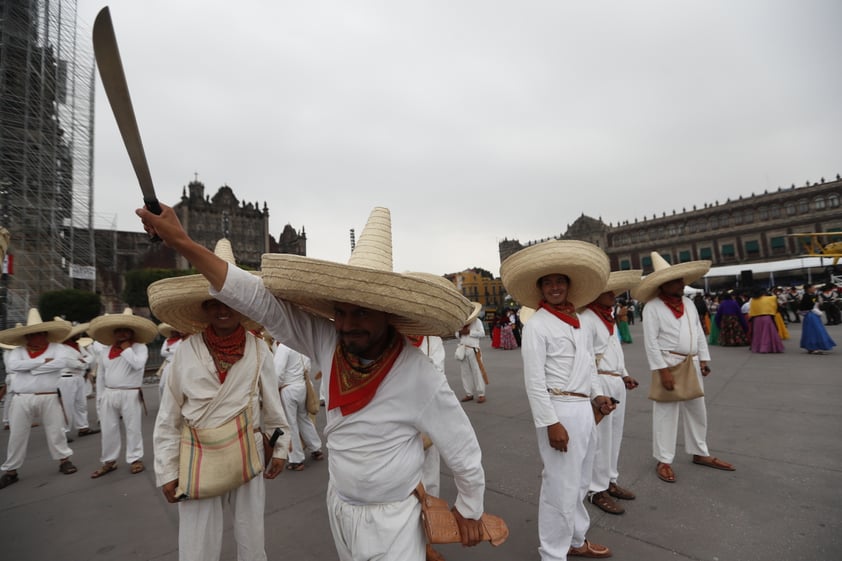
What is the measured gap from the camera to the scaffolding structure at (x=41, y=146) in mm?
22342

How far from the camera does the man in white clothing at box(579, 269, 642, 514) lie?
328 centimetres

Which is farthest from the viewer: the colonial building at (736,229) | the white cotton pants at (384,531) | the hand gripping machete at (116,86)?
the colonial building at (736,229)

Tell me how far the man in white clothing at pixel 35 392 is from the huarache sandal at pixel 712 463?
7.82 metres

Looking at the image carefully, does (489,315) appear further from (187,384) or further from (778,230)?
(778,230)


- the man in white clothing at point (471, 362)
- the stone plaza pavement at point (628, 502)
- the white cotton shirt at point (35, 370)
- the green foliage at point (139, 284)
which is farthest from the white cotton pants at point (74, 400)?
the green foliage at point (139, 284)

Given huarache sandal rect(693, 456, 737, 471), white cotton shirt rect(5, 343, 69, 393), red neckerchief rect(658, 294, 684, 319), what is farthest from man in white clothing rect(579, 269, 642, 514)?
white cotton shirt rect(5, 343, 69, 393)

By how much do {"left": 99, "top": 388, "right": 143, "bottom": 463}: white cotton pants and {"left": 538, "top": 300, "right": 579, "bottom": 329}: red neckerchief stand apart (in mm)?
5402

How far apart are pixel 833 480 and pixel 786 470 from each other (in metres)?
0.31

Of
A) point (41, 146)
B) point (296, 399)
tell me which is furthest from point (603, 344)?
point (41, 146)

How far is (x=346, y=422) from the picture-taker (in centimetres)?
160

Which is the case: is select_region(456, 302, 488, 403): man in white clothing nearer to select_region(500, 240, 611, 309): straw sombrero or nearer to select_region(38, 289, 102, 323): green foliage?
select_region(500, 240, 611, 309): straw sombrero

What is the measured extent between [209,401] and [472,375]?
586cm

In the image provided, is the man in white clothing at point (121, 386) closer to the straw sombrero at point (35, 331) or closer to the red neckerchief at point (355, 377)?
the straw sombrero at point (35, 331)

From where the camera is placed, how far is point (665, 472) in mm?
3717
